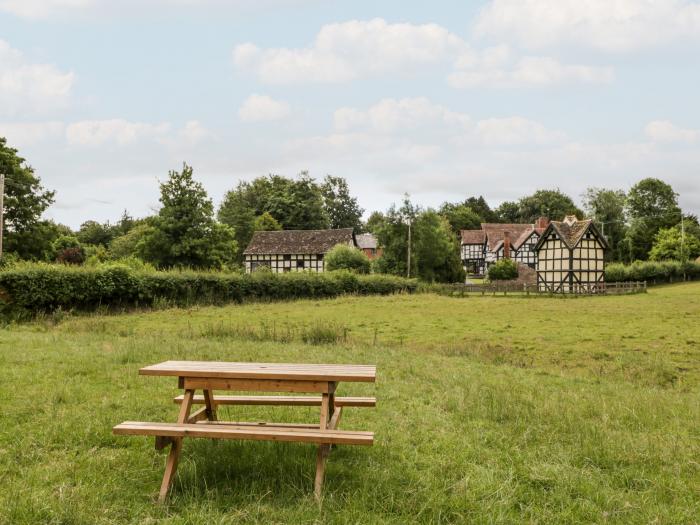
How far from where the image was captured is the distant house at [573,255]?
1998 inches

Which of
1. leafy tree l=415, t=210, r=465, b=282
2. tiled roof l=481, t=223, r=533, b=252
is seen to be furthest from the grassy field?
tiled roof l=481, t=223, r=533, b=252

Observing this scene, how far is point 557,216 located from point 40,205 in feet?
273

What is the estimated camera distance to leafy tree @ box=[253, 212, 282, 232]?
8125cm

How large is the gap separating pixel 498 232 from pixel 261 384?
267 ft

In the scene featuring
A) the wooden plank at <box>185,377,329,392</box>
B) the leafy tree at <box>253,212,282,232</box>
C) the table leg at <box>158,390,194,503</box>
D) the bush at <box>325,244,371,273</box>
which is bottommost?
the table leg at <box>158,390,194,503</box>

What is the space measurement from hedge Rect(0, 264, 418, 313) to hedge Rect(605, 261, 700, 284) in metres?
25.9

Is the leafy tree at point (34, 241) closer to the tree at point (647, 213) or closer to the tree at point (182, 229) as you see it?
the tree at point (182, 229)

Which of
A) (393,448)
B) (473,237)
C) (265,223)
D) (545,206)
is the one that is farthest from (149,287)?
(545,206)

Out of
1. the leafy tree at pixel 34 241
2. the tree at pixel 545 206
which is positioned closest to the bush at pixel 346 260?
the leafy tree at pixel 34 241

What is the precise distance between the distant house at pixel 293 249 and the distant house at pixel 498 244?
21.8m

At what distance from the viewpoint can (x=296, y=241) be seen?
221 feet

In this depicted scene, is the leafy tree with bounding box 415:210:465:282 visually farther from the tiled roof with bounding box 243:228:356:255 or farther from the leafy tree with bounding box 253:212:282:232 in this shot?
the leafy tree with bounding box 253:212:282:232

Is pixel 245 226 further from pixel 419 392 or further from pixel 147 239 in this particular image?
pixel 419 392

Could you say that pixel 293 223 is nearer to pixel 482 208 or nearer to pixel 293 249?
pixel 293 249
